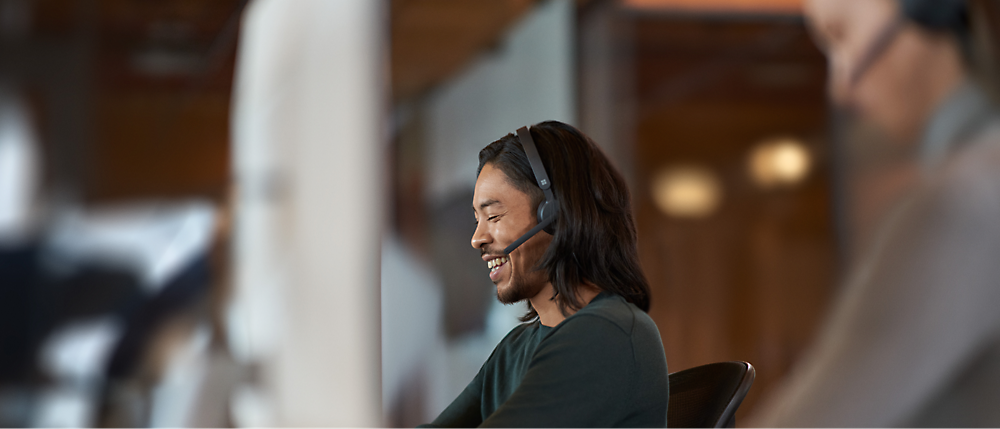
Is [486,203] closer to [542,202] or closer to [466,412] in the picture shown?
[542,202]

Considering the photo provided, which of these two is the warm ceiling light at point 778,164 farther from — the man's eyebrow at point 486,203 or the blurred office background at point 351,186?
the man's eyebrow at point 486,203

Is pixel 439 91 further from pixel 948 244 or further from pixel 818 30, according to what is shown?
pixel 948 244

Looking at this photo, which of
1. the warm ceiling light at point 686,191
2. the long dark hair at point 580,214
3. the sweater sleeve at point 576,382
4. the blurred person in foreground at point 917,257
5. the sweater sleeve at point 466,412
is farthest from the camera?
the warm ceiling light at point 686,191

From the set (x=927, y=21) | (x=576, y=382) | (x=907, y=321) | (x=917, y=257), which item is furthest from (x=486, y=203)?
(x=927, y=21)

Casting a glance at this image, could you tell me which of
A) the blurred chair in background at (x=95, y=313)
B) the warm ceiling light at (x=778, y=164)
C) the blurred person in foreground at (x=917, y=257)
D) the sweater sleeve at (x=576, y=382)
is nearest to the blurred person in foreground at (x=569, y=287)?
the sweater sleeve at (x=576, y=382)

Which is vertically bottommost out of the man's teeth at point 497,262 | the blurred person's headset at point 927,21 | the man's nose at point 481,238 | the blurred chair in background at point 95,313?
the blurred chair in background at point 95,313

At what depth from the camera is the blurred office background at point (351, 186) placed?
2.70 m

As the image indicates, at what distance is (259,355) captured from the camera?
2807 mm

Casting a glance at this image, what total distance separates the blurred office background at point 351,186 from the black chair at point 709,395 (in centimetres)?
178

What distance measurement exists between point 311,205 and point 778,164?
1580 mm

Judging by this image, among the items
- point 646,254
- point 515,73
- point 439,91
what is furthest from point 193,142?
point 646,254

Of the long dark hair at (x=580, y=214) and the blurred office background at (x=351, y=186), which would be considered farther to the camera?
the blurred office background at (x=351, y=186)

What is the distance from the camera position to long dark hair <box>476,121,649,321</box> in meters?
1.03

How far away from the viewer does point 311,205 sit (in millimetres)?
2865
